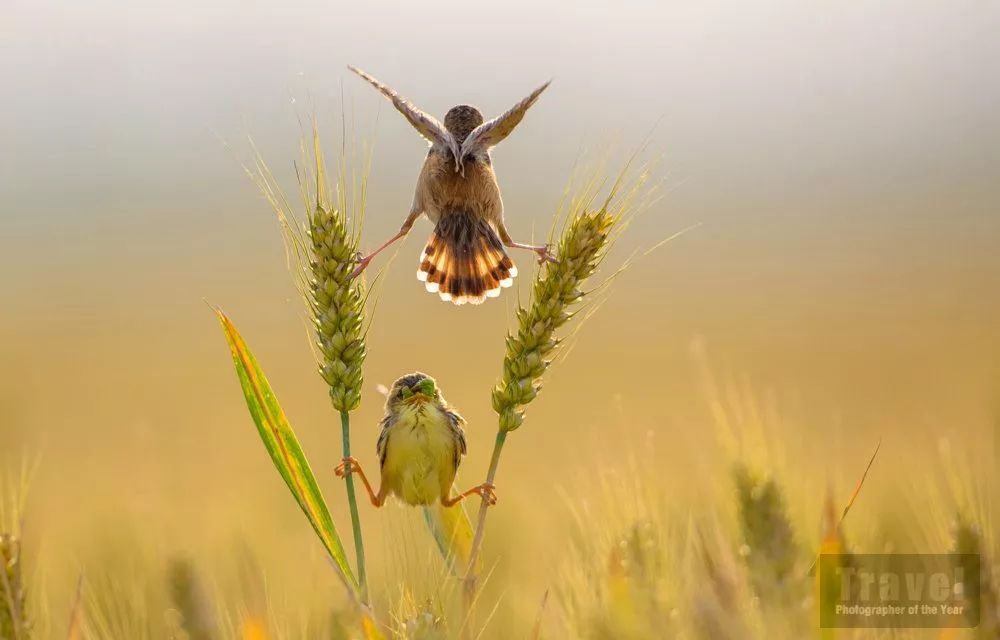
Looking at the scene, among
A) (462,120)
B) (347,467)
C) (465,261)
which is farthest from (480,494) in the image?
(462,120)

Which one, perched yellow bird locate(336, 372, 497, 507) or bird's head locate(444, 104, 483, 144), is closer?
perched yellow bird locate(336, 372, 497, 507)

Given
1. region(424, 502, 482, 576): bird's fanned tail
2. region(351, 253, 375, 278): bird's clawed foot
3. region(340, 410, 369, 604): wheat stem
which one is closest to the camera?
region(340, 410, 369, 604): wheat stem

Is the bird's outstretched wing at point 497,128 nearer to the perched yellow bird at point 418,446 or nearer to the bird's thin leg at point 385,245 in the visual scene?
the bird's thin leg at point 385,245

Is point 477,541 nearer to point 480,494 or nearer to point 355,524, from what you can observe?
point 355,524

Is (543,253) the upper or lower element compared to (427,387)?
upper

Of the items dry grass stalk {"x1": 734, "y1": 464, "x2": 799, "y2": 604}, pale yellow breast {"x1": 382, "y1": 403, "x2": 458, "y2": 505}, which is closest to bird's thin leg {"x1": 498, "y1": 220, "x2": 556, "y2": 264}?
pale yellow breast {"x1": 382, "y1": 403, "x2": 458, "y2": 505}

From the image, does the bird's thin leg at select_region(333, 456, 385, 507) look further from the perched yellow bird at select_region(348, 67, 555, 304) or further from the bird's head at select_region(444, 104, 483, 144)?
the bird's head at select_region(444, 104, 483, 144)

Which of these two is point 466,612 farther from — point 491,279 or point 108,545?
point 108,545
